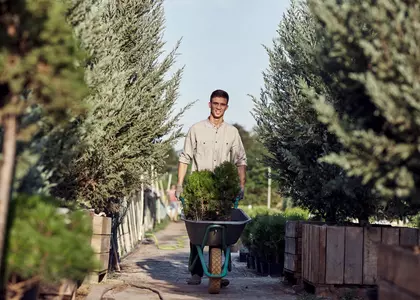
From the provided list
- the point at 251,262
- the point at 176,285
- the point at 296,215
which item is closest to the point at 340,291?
the point at 176,285

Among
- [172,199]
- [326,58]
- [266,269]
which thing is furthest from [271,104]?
[172,199]

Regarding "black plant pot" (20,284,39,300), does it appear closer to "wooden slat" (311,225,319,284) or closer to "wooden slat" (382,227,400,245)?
"wooden slat" (311,225,319,284)

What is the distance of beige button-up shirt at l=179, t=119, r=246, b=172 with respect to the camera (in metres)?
8.01

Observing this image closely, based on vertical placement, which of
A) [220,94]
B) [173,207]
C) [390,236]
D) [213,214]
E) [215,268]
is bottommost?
→ [215,268]

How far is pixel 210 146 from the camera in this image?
8008mm

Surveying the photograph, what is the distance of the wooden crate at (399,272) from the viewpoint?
4.12 metres

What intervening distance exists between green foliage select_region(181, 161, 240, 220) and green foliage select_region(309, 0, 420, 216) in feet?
10.2

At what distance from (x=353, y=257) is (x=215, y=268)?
146 cm

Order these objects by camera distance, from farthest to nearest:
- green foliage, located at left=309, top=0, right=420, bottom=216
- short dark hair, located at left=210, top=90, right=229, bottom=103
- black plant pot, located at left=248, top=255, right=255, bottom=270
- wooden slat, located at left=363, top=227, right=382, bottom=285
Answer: black plant pot, located at left=248, top=255, right=255, bottom=270 < short dark hair, located at left=210, top=90, right=229, bottom=103 < wooden slat, located at left=363, top=227, right=382, bottom=285 < green foliage, located at left=309, top=0, right=420, bottom=216

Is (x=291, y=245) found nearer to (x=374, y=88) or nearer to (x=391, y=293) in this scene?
(x=391, y=293)

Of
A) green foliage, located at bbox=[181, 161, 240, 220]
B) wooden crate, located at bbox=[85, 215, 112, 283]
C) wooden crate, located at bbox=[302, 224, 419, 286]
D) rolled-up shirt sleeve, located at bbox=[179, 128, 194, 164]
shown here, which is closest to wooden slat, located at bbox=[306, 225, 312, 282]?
wooden crate, located at bbox=[302, 224, 419, 286]

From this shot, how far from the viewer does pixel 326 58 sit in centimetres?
433

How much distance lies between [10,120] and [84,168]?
13.4 ft

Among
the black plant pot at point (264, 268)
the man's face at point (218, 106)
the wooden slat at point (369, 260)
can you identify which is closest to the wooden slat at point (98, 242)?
the man's face at point (218, 106)
